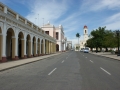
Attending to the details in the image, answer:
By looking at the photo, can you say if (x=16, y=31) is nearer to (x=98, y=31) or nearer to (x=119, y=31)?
(x=119, y=31)

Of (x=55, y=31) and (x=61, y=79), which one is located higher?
(x=55, y=31)

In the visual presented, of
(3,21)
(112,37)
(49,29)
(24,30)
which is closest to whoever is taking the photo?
(3,21)

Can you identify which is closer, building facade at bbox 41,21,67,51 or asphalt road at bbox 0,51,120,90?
asphalt road at bbox 0,51,120,90

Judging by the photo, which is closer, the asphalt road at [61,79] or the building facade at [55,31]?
the asphalt road at [61,79]

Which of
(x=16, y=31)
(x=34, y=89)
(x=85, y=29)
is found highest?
(x=85, y=29)

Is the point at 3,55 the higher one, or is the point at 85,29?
the point at 85,29

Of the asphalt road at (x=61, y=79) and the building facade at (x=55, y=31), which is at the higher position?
the building facade at (x=55, y=31)

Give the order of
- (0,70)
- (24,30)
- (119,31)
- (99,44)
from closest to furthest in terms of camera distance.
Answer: (0,70)
(24,30)
(119,31)
(99,44)

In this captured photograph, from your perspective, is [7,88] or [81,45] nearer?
[7,88]

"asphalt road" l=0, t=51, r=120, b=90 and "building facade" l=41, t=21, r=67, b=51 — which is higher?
"building facade" l=41, t=21, r=67, b=51

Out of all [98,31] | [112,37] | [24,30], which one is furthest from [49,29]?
[24,30]

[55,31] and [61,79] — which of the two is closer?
[61,79]

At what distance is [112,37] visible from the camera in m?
46.3

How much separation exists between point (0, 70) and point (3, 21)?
7.77 m
